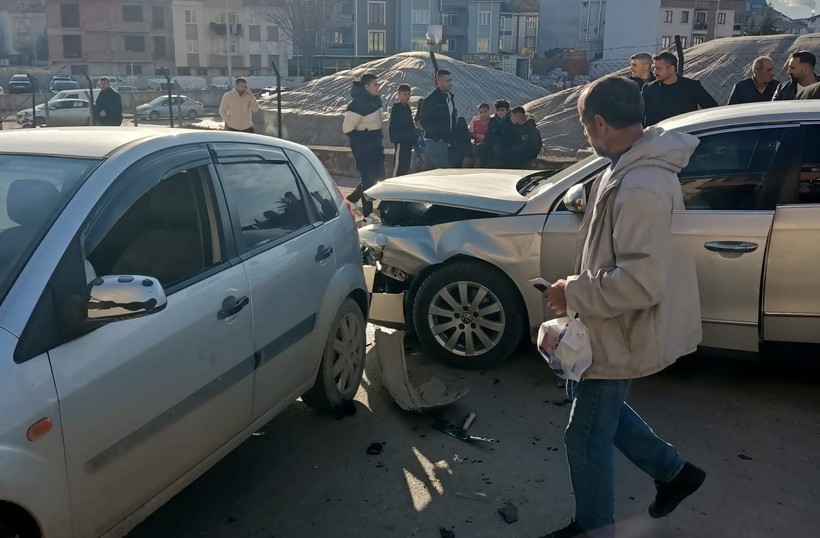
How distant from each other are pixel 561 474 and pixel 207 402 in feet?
6.12

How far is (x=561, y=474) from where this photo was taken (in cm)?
397

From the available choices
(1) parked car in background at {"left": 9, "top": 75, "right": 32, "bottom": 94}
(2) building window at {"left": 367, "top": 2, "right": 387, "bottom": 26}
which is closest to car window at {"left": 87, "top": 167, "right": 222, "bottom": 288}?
(1) parked car in background at {"left": 9, "top": 75, "right": 32, "bottom": 94}

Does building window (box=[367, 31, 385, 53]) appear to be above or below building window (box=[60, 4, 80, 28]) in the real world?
below

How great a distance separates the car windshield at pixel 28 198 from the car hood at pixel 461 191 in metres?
2.88

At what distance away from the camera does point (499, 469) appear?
13.2 ft

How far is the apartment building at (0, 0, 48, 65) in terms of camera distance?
79.9 m

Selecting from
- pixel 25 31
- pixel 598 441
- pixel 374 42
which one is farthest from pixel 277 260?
pixel 25 31

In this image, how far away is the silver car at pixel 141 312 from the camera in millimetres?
2393

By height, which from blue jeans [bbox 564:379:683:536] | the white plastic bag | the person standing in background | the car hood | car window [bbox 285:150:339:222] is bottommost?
blue jeans [bbox 564:379:683:536]

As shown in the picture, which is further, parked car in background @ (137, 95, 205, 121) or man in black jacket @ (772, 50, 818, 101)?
parked car in background @ (137, 95, 205, 121)

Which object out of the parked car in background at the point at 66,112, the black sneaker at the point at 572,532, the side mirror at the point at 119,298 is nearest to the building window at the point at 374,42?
the parked car in background at the point at 66,112

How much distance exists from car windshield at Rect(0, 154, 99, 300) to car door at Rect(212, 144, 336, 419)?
758 millimetres

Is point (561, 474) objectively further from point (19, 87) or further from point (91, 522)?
point (19, 87)

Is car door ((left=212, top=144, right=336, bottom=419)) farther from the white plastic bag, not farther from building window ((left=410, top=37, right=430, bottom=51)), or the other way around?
building window ((left=410, top=37, right=430, bottom=51))
